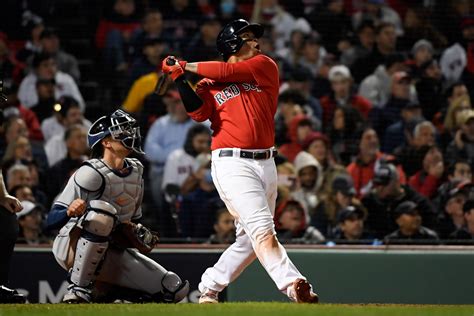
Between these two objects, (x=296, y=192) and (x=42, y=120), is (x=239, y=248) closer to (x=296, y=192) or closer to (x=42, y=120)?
(x=296, y=192)

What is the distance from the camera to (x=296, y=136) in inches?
489

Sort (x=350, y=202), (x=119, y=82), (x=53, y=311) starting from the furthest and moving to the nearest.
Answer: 1. (x=119, y=82)
2. (x=350, y=202)
3. (x=53, y=311)

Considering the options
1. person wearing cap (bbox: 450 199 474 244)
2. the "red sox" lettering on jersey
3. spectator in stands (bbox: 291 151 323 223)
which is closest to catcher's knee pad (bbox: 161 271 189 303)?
the "red sox" lettering on jersey

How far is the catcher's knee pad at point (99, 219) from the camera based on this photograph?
25.6ft

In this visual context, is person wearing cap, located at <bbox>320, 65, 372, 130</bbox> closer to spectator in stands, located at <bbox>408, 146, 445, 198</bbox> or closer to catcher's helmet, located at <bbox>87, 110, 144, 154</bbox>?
spectator in stands, located at <bbox>408, 146, 445, 198</bbox>

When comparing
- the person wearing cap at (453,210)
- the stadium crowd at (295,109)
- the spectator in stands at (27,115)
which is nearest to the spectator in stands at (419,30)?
the stadium crowd at (295,109)

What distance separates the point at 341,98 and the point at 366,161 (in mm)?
1316

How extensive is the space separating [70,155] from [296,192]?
2.23 meters

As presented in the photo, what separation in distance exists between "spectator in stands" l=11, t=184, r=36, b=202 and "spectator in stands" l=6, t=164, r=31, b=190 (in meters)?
0.21

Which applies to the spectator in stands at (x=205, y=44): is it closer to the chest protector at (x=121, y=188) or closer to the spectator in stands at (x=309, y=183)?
the spectator in stands at (x=309, y=183)

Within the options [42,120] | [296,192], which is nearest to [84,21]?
[42,120]

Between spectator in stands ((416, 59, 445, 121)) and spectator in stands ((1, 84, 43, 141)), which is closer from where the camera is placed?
spectator in stands ((1, 84, 43, 141))

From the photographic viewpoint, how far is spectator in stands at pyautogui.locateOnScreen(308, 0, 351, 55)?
14.6 meters

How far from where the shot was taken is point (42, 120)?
12969mm
